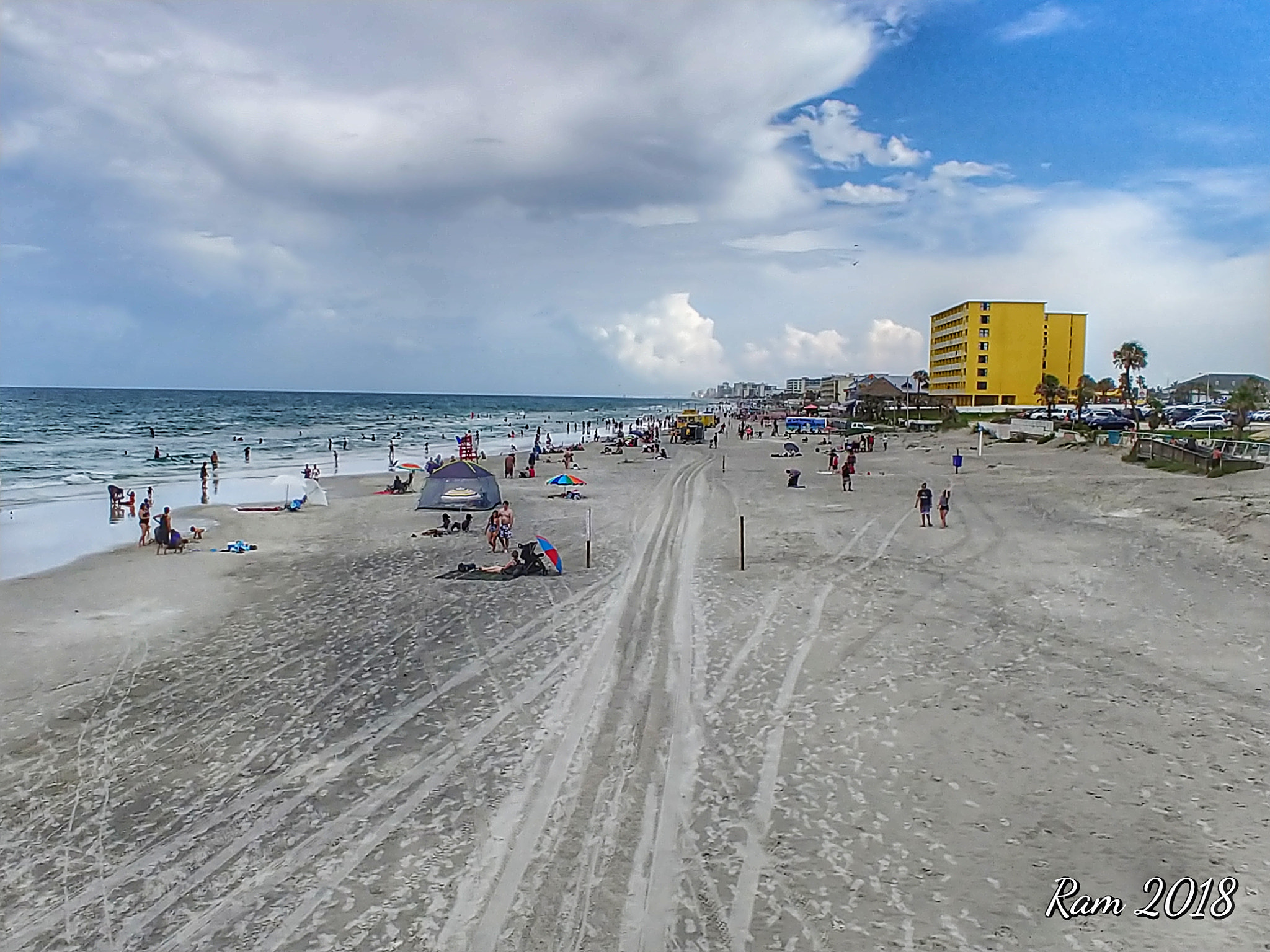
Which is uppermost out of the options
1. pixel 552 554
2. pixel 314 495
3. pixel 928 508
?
pixel 928 508

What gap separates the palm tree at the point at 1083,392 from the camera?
66.8 meters

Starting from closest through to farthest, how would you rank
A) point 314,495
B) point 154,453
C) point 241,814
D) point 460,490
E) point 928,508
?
1. point 241,814
2. point 928,508
3. point 460,490
4. point 314,495
5. point 154,453

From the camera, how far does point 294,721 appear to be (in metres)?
9.22

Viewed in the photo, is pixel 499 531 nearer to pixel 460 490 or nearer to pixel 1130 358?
pixel 460 490

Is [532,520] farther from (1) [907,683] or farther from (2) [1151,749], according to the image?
(2) [1151,749]

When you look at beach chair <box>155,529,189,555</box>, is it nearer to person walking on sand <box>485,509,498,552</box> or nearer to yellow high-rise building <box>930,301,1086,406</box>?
person walking on sand <box>485,509,498,552</box>

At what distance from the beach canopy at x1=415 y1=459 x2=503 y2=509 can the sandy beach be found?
6.39m

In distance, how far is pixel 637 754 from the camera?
→ 8.25 m

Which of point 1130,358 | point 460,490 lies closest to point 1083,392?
point 1130,358

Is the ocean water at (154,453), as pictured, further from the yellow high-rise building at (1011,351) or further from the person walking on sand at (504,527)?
the yellow high-rise building at (1011,351)

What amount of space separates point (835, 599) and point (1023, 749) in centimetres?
607

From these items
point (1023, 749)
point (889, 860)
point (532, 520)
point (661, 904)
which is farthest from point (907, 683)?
point (532, 520)

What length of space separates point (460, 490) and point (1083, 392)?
6953 cm

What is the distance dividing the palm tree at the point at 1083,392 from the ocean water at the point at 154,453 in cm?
4491
